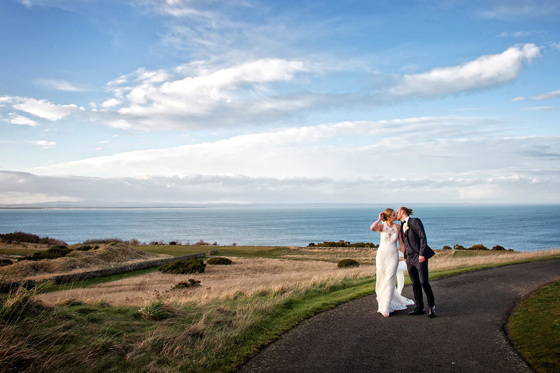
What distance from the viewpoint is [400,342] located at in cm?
644

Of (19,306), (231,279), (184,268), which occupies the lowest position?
(184,268)

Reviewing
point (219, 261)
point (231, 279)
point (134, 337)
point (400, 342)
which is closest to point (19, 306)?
point (134, 337)

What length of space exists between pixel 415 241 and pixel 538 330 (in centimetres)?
262

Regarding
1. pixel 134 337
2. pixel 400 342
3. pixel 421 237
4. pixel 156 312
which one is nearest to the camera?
pixel 400 342

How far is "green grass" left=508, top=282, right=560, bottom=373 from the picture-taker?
5.55 meters

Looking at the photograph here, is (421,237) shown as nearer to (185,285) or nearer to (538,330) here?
(538,330)

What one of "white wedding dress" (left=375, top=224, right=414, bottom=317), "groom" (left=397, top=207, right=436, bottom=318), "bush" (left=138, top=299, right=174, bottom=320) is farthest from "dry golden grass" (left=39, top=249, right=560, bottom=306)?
"groom" (left=397, top=207, right=436, bottom=318)

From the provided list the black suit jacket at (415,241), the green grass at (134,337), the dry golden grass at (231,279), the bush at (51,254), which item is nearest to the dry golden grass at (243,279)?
the dry golden grass at (231,279)

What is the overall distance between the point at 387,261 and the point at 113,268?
2349 centimetres

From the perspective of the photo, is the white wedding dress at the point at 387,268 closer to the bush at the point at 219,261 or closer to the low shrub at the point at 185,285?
the low shrub at the point at 185,285

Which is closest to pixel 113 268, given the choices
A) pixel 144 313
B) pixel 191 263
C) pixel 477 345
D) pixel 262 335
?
pixel 191 263

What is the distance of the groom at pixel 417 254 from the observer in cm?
796

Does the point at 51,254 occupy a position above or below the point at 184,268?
above

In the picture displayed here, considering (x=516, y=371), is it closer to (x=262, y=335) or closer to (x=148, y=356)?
(x=262, y=335)
